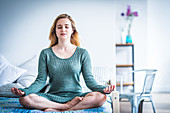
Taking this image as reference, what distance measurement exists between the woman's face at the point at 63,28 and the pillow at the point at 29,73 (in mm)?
966

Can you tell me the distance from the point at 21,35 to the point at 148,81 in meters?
1.90

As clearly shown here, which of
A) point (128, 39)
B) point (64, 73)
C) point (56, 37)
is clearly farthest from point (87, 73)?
point (128, 39)

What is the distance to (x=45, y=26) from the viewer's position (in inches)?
132

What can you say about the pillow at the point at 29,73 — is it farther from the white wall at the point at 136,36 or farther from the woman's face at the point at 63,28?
the white wall at the point at 136,36

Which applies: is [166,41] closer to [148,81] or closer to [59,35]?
[148,81]

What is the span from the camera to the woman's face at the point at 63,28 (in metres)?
1.94

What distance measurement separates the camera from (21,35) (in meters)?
3.34

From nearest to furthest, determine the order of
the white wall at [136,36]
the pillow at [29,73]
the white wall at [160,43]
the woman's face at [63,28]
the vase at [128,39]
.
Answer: the woman's face at [63,28], the pillow at [29,73], the vase at [128,39], the white wall at [136,36], the white wall at [160,43]

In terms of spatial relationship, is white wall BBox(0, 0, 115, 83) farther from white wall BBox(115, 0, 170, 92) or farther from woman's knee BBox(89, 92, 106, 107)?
white wall BBox(115, 0, 170, 92)

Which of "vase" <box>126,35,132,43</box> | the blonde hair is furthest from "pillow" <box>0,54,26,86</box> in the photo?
"vase" <box>126,35,132,43</box>

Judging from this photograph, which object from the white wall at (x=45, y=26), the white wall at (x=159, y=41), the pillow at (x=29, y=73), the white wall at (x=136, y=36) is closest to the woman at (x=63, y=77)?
the pillow at (x=29, y=73)

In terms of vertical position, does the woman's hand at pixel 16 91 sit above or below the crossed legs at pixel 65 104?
above

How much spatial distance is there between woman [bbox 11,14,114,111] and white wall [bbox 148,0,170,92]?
3434 millimetres

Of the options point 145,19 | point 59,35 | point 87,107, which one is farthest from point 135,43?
point 87,107
